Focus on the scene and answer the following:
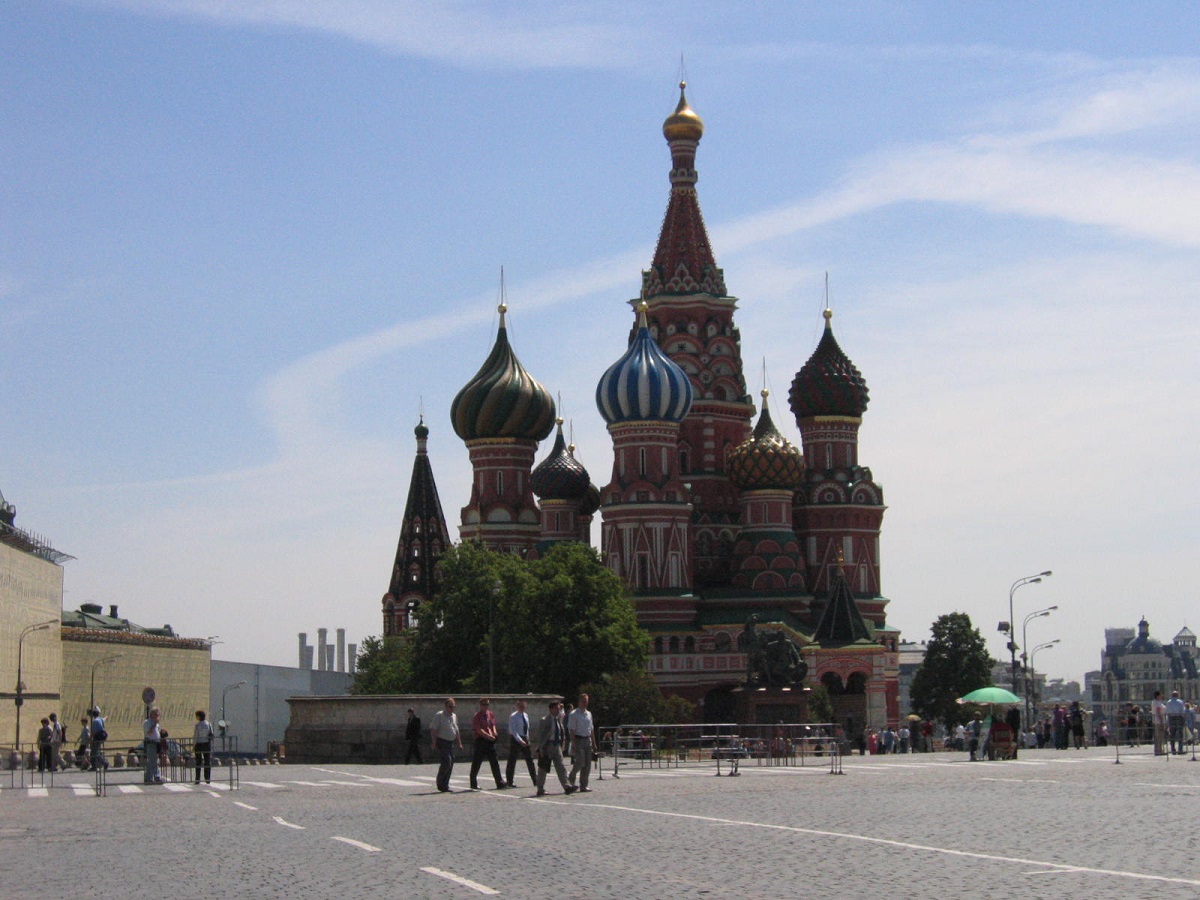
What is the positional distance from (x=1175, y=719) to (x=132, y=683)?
2868 inches

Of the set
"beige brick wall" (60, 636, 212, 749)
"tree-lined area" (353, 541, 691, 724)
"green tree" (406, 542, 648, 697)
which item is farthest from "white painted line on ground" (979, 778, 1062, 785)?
"beige brick wall" (60, 636, 212, 749)

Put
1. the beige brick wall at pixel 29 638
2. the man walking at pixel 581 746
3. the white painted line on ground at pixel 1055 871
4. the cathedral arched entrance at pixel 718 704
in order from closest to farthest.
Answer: the white painted line on ground at pixel 1055 871, the man walking at pixel 581 746, the beige brick wall at pixel 29 638, the cathedral arched entrance at pixel 718 704

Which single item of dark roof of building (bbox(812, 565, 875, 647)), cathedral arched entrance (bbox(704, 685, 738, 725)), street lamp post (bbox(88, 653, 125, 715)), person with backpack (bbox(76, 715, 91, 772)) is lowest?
person with backpack (bbox(76, 715, 91, 772))

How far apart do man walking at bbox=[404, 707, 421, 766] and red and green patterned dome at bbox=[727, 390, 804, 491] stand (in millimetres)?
53630

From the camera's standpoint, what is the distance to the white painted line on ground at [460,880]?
13.9m

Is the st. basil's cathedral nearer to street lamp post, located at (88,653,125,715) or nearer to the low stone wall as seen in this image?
street lamp post, located at (88,653,125,715)

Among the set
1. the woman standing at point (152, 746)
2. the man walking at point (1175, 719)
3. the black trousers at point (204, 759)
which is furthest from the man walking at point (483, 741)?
the man walking at point (1175, 719)

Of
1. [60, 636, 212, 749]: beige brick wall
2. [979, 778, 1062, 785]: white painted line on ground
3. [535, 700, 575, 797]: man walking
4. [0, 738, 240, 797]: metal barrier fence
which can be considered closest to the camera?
[535, 700, 575, 797]: man walking

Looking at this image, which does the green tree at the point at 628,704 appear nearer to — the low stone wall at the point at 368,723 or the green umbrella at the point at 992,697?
the green umbrella at the point at 992,697

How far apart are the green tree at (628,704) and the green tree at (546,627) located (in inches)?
204

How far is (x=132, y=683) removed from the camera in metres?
101

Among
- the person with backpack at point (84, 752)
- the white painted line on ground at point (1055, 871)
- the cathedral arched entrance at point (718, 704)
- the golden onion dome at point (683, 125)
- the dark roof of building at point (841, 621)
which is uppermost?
the golden onion dome at point (683, 125)

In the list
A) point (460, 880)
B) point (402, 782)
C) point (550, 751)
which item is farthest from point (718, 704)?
point (460, 880)

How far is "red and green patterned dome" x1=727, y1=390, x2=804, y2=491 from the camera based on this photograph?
92.0 meters
